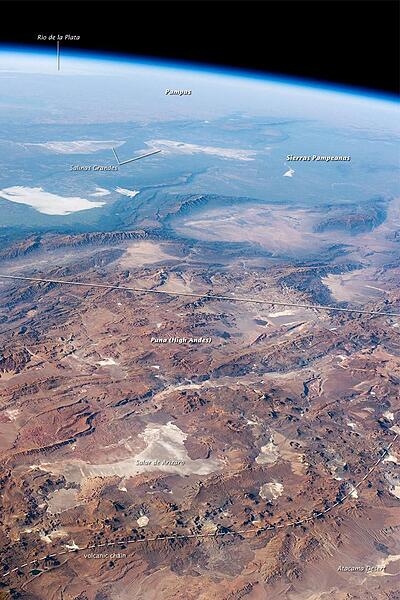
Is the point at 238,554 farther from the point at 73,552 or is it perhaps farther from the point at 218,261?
the point at 218,261

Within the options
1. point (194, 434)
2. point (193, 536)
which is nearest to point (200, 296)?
point (194, 434)

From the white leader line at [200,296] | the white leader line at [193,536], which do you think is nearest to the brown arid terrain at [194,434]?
the white leader line at [193,536]

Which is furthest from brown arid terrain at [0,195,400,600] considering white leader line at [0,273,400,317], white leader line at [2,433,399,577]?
white leader line at [0,273,400,317]

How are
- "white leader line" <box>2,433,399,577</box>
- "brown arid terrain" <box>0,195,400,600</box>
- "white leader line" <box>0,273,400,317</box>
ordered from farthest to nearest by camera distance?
"white leader line" <box>0,273,400,317</box> < "brown arid terrain" <box>0,195,400,600</box> < "white leader line" <box>2,433,399,577</box>

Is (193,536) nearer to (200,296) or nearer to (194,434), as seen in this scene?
(194,434)

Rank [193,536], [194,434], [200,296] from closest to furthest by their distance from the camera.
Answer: [193,536] → [194,434] → [200,296]

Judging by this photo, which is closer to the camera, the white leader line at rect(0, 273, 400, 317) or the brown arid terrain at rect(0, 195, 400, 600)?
the brown arid terrain at rect(0, 195, 400, 600)

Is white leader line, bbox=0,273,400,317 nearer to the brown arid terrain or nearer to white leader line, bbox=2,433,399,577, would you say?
the brown arid terrain

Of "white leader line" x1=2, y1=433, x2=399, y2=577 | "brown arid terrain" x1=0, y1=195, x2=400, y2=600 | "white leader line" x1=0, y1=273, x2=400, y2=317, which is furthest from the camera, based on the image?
"white leader line" x1=0, y1=273, x2=400, y2=317
